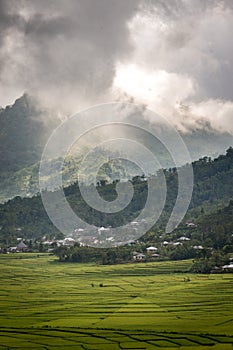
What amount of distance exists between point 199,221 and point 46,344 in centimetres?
3970

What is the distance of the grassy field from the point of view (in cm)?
2708

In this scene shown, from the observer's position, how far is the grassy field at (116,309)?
2708 centimetres

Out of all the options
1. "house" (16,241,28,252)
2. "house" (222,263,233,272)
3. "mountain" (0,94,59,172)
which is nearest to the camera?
"house" (222,263,233,272)

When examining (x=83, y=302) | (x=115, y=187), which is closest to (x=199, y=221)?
(x=115, y=187)

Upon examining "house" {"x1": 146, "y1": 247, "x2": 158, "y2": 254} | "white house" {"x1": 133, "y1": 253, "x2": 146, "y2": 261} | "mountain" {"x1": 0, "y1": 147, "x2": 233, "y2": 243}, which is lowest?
"white house" {"x1": 133, "y1": 253, "x2": 146, "y2": 261}

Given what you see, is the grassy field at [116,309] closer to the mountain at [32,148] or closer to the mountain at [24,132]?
the mountain at [32,148]

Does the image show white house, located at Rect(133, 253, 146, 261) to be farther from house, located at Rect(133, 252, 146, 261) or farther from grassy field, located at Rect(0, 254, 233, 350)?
grassy field, located at Rect(0, 254, 233, 350)

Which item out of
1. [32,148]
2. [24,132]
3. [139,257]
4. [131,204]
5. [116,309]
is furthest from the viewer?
[24,132]

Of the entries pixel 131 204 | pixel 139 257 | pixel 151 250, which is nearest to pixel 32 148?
pixel 131 204

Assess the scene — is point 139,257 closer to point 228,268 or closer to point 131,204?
point 228,268

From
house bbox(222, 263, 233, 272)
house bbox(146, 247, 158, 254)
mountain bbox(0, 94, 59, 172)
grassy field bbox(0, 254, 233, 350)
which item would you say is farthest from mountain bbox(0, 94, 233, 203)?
house bbox(222, 263, 233, 272)

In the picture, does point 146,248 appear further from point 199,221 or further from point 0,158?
point 0,158

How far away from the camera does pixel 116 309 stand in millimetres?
33500

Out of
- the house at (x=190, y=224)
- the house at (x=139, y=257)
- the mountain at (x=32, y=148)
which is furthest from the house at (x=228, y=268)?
the mountain at (x=32, y=148)
